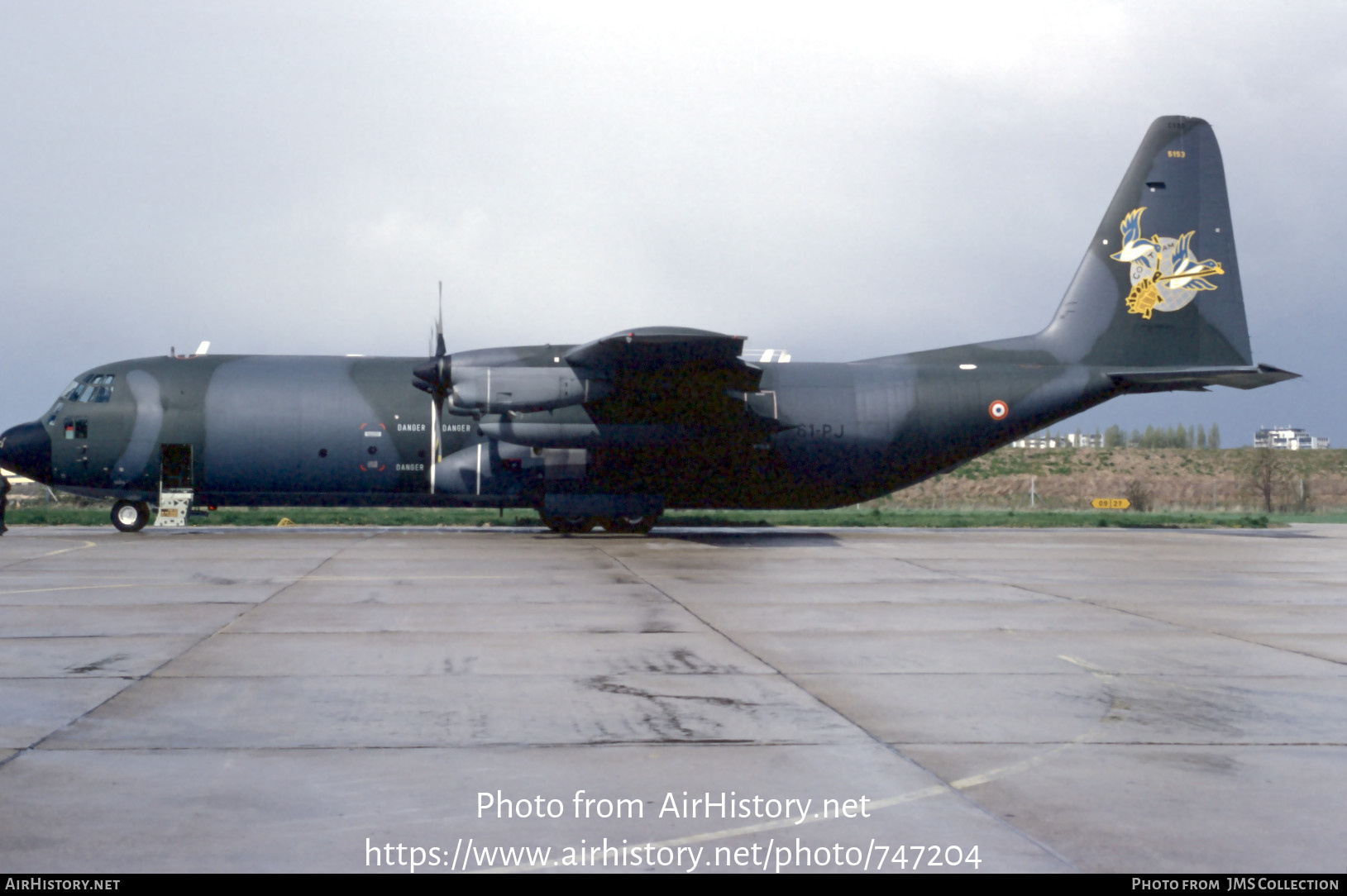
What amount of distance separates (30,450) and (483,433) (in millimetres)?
10741

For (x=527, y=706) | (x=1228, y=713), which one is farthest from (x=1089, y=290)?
(x=527, y=706)

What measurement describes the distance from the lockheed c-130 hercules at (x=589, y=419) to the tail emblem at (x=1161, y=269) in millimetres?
83

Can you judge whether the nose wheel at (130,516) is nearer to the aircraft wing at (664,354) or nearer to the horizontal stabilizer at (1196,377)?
the aircraft wing at (664,354)

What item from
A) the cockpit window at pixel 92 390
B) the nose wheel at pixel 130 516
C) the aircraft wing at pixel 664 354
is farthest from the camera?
the nose wheel at pixel 130 516

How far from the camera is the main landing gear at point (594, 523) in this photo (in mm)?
25453

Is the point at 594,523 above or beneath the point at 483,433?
beneath

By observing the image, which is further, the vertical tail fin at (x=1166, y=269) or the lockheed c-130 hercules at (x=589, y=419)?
the vertical tail fin at (x=1166, y=269)

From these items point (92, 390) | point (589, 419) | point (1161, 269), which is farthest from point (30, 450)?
point (1161, 269)

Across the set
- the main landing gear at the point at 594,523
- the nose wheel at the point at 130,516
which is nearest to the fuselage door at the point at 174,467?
the nose wheel at the point at 130,516

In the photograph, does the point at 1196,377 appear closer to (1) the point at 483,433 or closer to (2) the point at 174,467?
(1) the point at 483,433

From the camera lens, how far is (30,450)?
79.9 feet

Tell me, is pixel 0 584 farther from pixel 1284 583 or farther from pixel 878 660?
pixel 1284 583

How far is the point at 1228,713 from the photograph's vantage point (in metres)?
6.73

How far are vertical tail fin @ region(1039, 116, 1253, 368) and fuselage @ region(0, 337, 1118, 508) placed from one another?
1.95 meters
